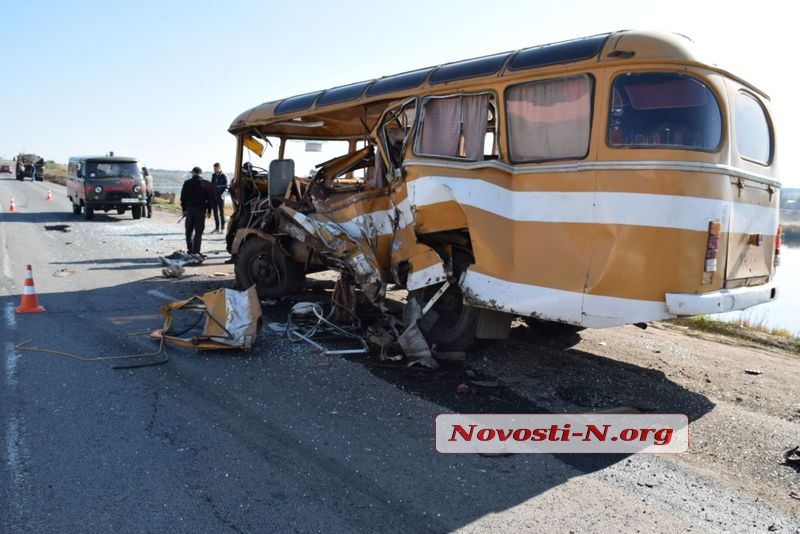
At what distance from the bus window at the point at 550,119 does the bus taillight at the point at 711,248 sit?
1094mm

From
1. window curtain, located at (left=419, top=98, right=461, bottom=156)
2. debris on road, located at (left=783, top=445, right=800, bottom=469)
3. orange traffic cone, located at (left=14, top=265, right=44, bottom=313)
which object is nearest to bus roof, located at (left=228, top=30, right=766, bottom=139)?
window curtain, located at (left=419, top=98, right=461, bottom=156)

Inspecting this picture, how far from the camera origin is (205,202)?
39.8 ft

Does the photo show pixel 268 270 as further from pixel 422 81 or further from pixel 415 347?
pixel 422 81

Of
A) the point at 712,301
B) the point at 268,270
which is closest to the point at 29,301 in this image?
the point at 268,270

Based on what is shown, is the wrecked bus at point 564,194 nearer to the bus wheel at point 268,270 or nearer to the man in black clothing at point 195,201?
the bus wheel at point 268,270

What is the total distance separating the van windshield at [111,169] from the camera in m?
19.9

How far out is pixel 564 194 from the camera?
4.79 m

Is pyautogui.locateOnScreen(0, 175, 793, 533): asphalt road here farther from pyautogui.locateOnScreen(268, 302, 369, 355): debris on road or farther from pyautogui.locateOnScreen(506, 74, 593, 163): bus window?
pyautogui.locateOnScreen(506, 74, 593, 163): bus window

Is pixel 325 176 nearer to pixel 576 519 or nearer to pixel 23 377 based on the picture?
pixel 23 377

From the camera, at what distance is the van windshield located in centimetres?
1986

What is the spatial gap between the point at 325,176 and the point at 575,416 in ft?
13.9

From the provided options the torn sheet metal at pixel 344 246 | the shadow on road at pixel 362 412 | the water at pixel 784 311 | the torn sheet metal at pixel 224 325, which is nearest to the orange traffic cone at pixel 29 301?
the shadow on road at pixel 362 412

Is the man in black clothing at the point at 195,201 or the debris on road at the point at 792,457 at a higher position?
the man in black clothing at the point at 195,201

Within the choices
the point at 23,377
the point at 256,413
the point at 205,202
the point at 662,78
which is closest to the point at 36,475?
the point at 256,413
